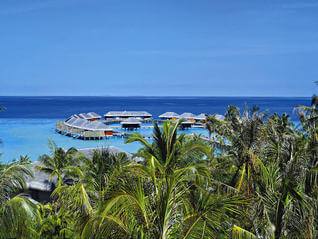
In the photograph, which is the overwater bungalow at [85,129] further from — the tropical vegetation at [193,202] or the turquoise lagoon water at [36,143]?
the tropical vegetation at [193,202]

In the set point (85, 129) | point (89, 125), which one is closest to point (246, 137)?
point (85, 129)

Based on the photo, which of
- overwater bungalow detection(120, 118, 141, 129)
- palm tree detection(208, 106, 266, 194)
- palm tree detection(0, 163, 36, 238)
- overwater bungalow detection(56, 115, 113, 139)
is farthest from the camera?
overwater bungalow detection(120, 118, 141, 129)

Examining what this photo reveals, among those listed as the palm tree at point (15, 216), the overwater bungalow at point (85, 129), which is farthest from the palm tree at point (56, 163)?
the overwater bungalow at point (85, 129)

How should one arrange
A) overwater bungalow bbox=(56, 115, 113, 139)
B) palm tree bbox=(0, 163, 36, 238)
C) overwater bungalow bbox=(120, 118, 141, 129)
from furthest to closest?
overwater bungalow bbox=(120, 118, 141, 129)
overwater bungalow bbox=(56, 115, 113, 139)
palm tree bbox=(0, 163, 36, 238)

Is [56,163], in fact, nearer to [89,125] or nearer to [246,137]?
[246,137]

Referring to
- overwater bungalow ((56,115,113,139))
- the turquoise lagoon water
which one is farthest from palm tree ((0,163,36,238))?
overwater bungalow ((56,115,113,139))

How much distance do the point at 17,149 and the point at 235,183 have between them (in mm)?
30366

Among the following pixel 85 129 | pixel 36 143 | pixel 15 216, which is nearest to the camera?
pixel 15 216

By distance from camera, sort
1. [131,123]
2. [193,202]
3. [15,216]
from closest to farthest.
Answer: [15,216], [193,202], [131,123]

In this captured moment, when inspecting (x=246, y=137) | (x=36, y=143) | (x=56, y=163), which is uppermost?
(x=246, y=137)

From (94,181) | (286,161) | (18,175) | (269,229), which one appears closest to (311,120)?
(286,161)

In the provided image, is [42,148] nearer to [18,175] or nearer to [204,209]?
[18,175]

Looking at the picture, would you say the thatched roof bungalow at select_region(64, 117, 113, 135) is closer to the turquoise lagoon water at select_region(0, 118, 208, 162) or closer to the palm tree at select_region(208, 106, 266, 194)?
the turquoise lagoon water at select_region(0, 118, 208, 162)

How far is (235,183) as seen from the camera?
8.16 metres
